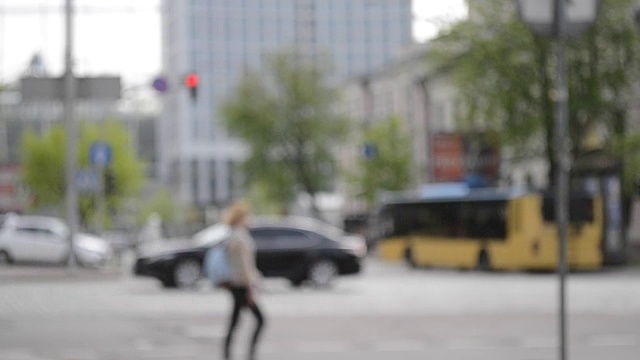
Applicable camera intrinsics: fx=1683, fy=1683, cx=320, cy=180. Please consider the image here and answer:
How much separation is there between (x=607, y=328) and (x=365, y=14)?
171 m

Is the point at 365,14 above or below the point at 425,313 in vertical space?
above

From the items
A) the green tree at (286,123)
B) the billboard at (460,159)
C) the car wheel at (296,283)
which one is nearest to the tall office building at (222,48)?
the green tree at (286,123)

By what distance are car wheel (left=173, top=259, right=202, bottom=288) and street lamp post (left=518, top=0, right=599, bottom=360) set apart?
24.1 metres

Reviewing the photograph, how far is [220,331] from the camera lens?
890 inches

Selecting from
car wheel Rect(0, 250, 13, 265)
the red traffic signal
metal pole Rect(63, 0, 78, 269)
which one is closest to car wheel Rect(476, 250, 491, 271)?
metal pole Rect(63, 0, 78, 269)

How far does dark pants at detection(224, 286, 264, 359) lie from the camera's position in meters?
16.6

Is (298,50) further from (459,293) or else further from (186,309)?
(186,309)

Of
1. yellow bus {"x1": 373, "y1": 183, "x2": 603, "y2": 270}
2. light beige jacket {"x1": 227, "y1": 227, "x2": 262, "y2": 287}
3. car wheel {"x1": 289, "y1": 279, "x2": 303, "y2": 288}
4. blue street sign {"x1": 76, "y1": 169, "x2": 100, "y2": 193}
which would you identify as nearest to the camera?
light beige jacket {"x1": 227, "y1": 227, "x2": 262, "y2": 287}

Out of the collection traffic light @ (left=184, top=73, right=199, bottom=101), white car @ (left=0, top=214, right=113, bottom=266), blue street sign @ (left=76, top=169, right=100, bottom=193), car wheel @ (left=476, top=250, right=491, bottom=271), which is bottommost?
car wheel @ (left=476, top=250, right=491, bottom=271)

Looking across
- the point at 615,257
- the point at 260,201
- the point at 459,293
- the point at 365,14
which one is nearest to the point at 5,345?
the point at 459,293

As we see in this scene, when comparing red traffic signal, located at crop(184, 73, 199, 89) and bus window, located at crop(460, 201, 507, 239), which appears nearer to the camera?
red traffic signal, located at crop(184, 73, 199, 89)

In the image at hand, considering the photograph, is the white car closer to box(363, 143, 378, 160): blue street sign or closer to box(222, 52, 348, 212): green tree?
box(363, 143, 378, 160): blue street sign

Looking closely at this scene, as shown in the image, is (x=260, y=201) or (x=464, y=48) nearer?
(x=464, y=48)

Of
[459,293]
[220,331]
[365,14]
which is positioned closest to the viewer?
[220,331]
